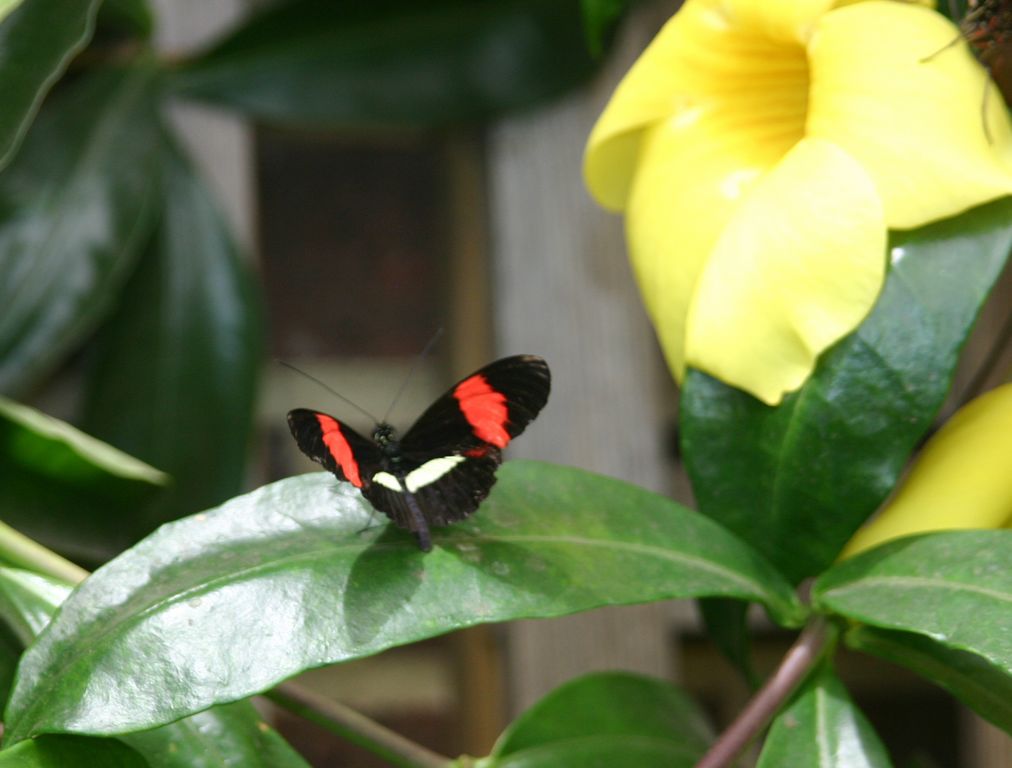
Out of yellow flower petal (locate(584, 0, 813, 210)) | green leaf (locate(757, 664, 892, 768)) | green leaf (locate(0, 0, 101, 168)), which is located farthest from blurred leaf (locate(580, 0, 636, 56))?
green leaf (locate(757, 664, 892, 768))

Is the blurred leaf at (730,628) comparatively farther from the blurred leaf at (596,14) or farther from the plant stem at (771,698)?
the blurred leaf at (596,14)

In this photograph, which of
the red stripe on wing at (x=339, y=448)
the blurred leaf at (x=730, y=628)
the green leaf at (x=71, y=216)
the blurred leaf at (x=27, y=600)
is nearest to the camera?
the red stripe on wing at (x=339, y=448)

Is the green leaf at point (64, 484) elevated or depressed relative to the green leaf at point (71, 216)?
depressed

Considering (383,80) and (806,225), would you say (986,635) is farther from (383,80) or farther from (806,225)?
(383,80)

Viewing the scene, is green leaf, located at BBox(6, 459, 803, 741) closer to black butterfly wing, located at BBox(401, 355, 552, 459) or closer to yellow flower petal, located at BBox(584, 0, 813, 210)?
black butterfly wing, located at BBox(401, 355, 552, 459)

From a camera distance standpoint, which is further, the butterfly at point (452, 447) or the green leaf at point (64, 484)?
the green leaf at point (64, 484)

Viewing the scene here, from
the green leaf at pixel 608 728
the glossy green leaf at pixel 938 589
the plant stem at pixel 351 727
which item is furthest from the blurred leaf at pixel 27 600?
the glossy green leaf at pixel 938 589
